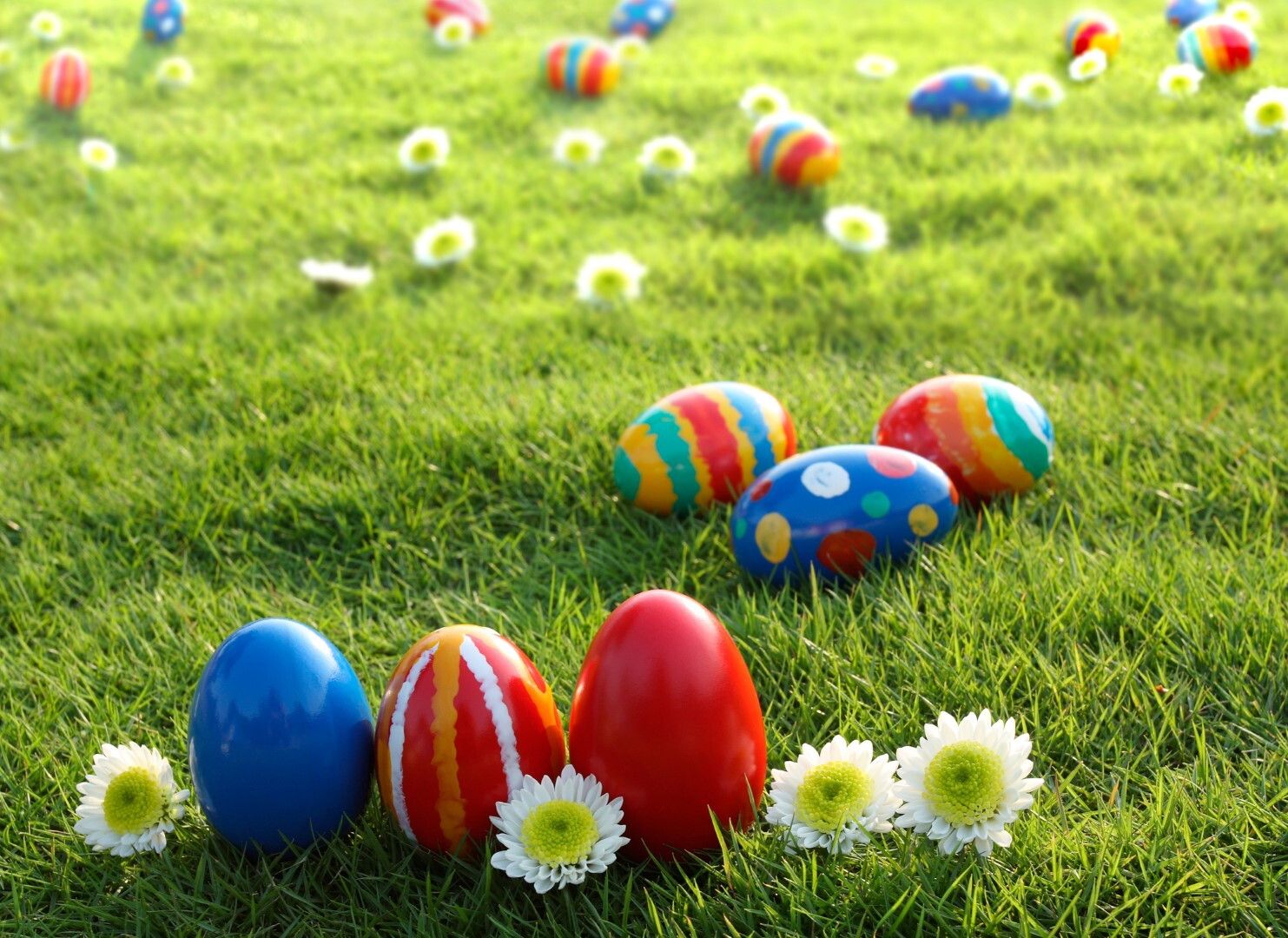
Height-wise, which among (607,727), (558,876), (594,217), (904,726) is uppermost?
(607,727)

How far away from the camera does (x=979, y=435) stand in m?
2.43

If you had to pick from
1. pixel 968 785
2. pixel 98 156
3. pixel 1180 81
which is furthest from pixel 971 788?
pixel 98 156

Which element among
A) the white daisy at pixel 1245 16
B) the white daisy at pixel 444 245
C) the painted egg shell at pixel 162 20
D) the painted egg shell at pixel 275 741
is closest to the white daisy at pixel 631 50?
the white daisy at pixel 444 245

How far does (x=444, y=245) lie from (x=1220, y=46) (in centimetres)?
248

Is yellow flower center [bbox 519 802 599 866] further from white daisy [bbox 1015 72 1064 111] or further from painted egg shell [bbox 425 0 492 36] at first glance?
painted egg shell [bbox 425 0 492 36]

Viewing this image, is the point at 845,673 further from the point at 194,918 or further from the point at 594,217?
the point at 594,217

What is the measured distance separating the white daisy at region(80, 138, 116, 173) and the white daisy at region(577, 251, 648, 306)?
8.04ft

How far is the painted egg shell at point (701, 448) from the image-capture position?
2.48 metres

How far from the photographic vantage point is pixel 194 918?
1630 mm

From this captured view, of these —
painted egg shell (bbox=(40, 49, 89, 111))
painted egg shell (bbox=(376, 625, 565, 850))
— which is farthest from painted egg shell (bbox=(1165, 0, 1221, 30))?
painted egg shell (bbox=(40, 49, 89, 111))

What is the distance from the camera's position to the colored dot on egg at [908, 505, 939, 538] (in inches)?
87.4

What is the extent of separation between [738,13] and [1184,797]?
5.68m

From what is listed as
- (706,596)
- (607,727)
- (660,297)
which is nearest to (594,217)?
(660,297)

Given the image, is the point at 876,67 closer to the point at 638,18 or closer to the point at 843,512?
the point at 638,18
